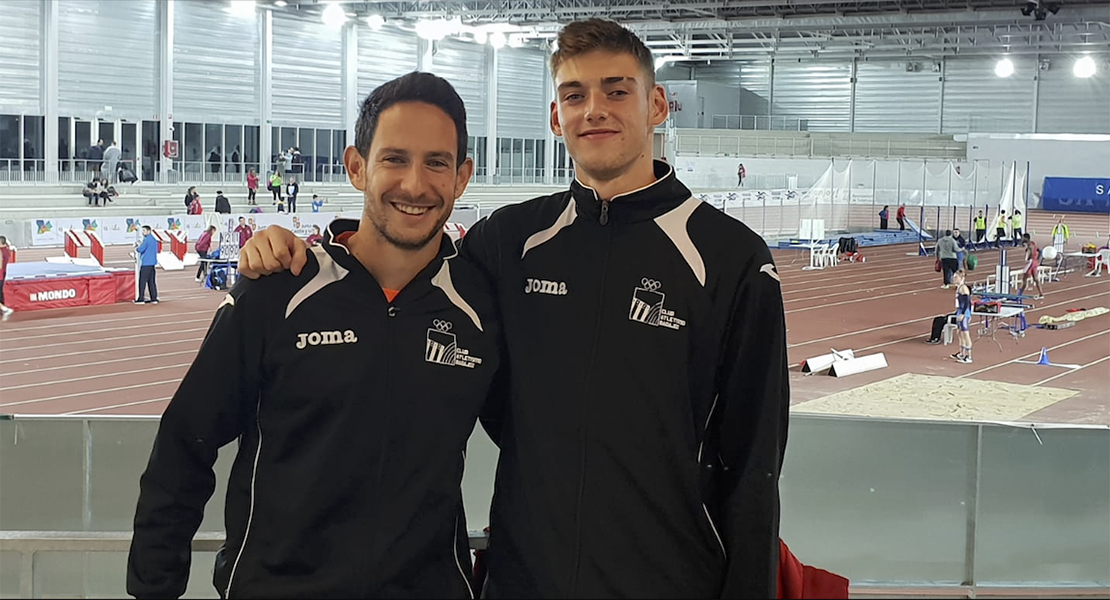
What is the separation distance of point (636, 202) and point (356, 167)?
26.6 inches

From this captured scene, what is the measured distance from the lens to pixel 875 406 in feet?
49.2

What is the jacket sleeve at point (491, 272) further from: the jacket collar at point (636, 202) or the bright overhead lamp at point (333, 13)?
the bright overhead lamp at point (333, 13)

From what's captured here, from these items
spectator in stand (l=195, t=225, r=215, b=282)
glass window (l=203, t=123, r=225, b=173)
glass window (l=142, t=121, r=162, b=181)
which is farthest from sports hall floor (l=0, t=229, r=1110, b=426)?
glass window (l=203, t=123, r=225, b=173)

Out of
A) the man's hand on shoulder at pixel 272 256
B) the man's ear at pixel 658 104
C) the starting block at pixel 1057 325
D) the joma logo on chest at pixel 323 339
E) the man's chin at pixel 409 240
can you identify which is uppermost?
the man's ear at pixel 658 104

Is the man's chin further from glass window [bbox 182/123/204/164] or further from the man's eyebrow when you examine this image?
glass window [bbox 182/123/204/164]

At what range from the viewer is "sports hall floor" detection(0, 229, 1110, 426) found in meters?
15.2

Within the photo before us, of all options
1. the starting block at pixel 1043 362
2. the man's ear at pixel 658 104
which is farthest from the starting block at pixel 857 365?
the man's ear at pixel 658 104

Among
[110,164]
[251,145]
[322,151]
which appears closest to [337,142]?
[322,151]

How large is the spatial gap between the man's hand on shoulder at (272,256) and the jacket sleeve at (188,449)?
2.3 inches

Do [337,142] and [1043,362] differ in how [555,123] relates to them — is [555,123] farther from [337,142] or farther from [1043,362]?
[337,142]

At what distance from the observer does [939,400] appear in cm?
1553

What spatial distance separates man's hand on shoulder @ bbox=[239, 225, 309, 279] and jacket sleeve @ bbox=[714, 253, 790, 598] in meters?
1.00

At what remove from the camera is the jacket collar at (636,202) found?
2.85 meters

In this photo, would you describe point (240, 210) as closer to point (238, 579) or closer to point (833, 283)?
point (833, 283)
